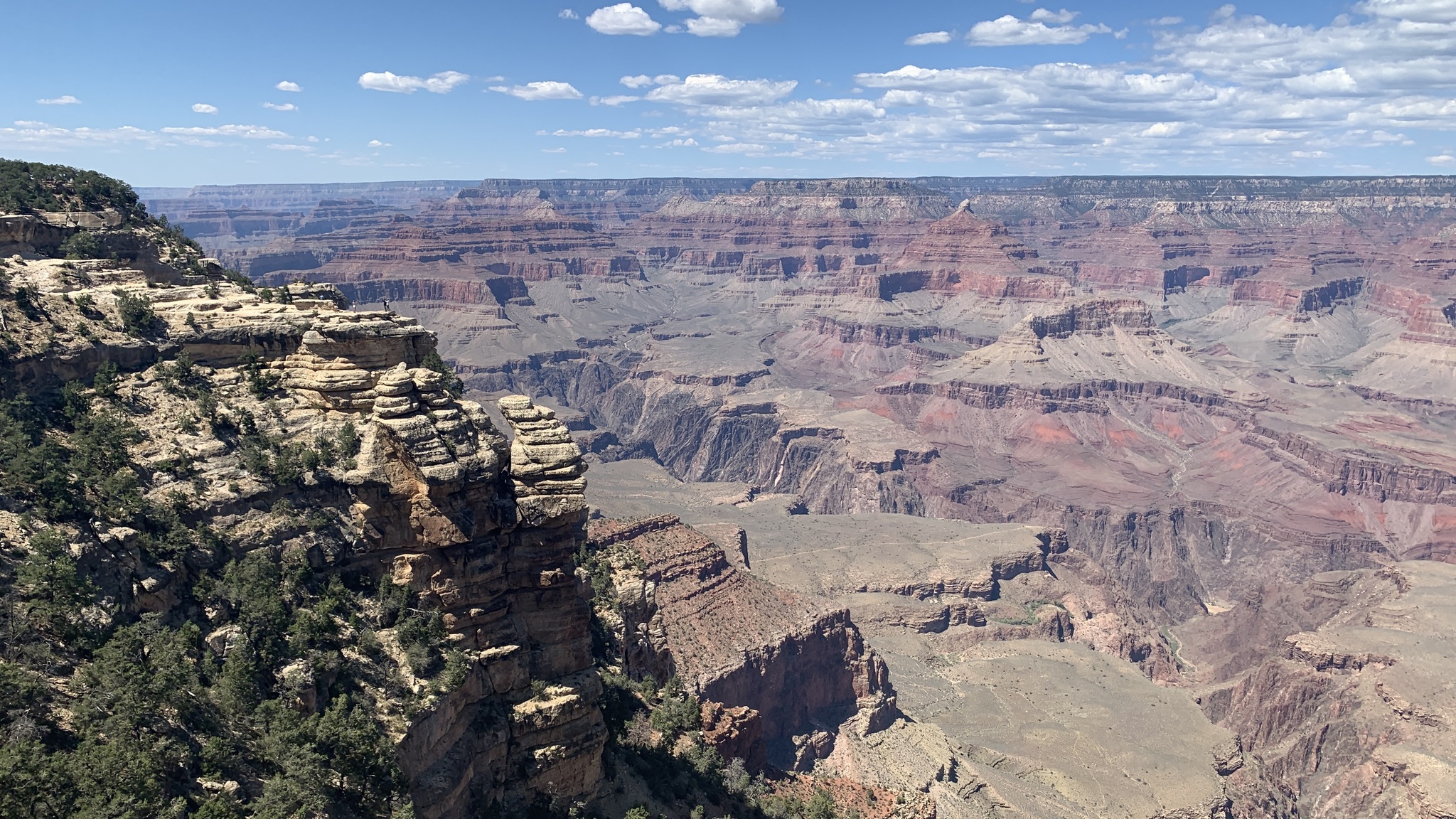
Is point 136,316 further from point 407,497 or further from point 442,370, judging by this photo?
point 407,497

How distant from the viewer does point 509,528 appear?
128 ft

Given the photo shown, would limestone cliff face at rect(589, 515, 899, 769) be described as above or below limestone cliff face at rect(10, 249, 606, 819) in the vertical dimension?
below

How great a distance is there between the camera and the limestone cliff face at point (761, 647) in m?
89.2

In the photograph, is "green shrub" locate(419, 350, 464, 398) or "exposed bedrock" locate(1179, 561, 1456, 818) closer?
"green shrub" locate(419, 350, 464, 398)

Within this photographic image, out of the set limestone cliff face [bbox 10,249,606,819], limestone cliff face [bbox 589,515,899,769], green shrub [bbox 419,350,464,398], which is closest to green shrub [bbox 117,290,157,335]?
limestone cliff face [bbox 10,249,606,819]

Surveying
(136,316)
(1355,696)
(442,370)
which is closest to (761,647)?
(442,370)

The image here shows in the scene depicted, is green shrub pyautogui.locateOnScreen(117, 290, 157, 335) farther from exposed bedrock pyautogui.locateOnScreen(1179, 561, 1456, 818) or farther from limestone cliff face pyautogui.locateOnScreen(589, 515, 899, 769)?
exposed bedrock pyautogui.locateOnScreen(1179, 561, 1456, 818)

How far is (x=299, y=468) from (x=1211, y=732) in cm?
10170

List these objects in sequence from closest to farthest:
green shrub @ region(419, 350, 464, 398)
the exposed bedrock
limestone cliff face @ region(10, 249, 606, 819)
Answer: limestone cliff face @ region(10, 249, 606, 819) → green shrub @ region(419, 350, 464, 398) → the exposed bedrock

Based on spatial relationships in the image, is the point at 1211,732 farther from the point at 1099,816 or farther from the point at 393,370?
the point at 393,370

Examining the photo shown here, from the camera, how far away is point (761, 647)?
9225cm

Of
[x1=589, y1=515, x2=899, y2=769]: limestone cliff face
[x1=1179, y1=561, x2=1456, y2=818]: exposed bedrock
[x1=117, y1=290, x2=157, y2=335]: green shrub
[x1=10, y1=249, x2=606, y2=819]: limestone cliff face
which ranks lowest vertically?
[x1=1179, y1=561, x2=1456, y2=818]: exposed bedrock

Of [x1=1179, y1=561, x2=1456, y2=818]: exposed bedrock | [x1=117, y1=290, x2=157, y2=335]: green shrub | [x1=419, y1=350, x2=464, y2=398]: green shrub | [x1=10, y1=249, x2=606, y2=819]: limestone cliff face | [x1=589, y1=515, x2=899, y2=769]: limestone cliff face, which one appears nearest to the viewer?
[x1=10, y1=249, x2=606, y2=819]: limestone cliff face

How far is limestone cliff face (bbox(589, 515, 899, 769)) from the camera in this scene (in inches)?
3511
